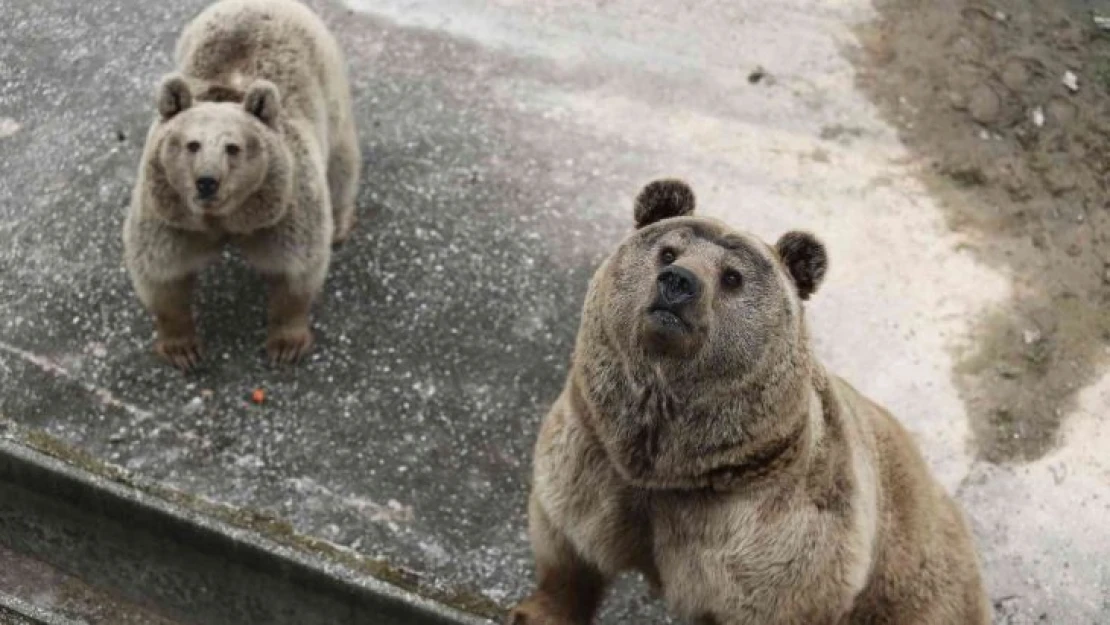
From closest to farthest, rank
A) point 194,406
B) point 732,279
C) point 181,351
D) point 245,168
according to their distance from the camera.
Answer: point 732,279, point 245,168, point 194,406, point 181,351

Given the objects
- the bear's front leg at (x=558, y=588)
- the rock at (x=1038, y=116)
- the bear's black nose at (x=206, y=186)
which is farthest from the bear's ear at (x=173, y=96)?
the rock at (x=1038, y=116)

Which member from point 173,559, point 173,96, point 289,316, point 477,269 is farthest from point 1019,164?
point 173,559

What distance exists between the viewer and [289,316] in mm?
6051

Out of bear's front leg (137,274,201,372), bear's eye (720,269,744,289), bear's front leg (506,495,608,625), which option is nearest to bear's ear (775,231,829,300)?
bear's eye (720,269,744,289)

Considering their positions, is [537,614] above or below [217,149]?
below

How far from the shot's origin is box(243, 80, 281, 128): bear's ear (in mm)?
5688

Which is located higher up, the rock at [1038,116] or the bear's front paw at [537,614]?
the bear's front paw at [537,614]

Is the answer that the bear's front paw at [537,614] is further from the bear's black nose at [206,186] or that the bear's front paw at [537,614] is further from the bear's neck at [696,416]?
the bear's black nose at [206,186]

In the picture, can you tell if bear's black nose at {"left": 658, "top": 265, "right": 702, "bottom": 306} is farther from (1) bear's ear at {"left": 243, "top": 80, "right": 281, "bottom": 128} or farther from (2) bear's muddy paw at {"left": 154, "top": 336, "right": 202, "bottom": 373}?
(2) bear's muddy paw at {"left": 154, "top": 336, "right": 202, "bottom": 373}

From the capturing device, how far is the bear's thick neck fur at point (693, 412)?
3.73m

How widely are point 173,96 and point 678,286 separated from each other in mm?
2883

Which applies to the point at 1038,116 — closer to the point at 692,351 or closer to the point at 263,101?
the point at 263,101

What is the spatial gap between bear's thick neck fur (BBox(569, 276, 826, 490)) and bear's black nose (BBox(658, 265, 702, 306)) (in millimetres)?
207

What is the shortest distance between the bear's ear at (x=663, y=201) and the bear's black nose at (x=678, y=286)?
0.45 meters
